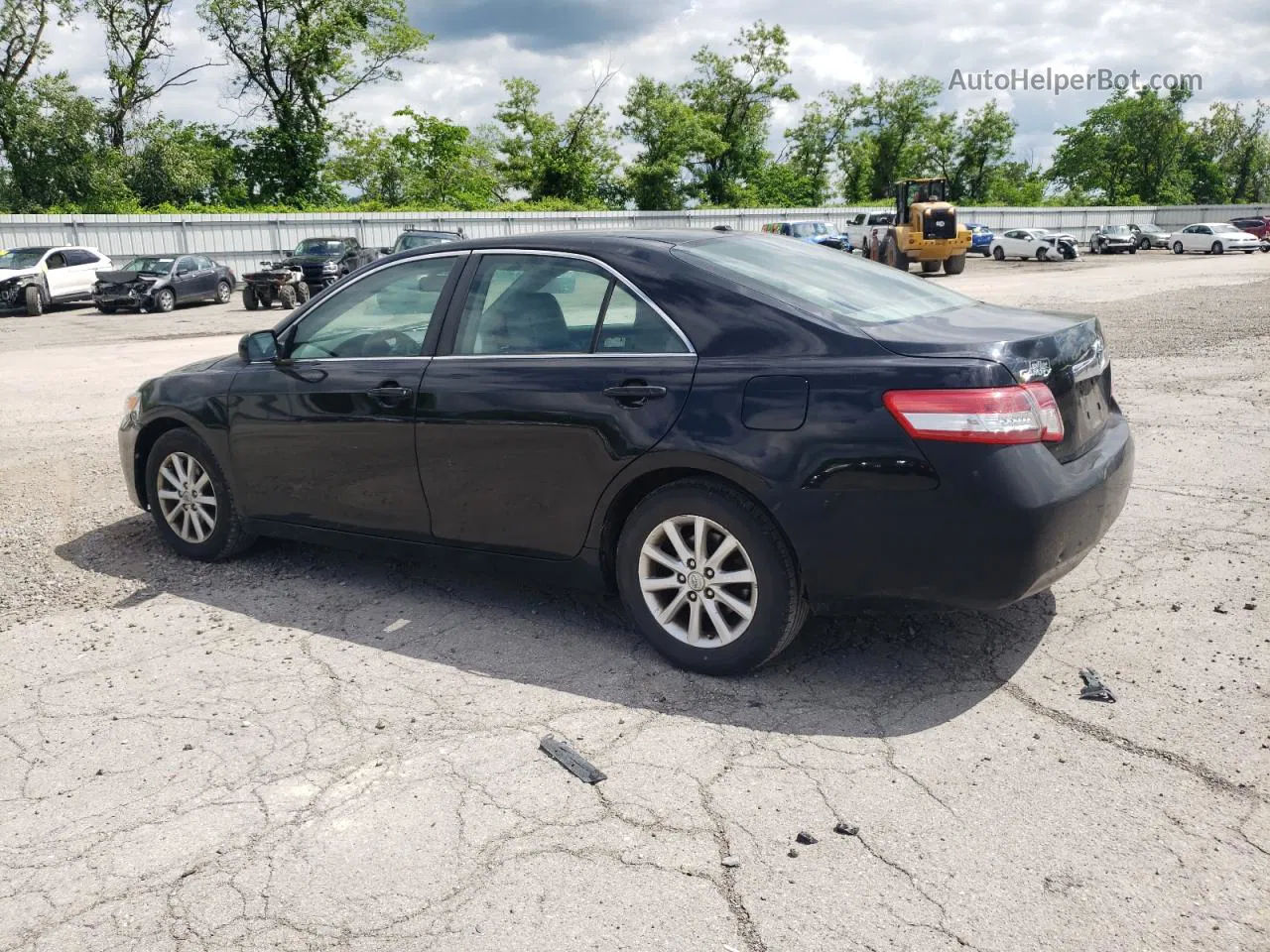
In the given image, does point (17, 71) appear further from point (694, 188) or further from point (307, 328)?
point (307, 328)

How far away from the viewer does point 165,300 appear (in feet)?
86.6

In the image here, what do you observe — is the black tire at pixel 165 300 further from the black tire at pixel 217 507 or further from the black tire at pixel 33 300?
the black tire at pixel 217 507

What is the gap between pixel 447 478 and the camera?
15.3 feet

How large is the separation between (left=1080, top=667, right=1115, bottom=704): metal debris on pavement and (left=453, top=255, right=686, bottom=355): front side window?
185cm

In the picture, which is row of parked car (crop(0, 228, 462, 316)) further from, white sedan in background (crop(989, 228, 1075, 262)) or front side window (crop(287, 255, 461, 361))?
white sedan in background (crop(989, 228, 1075, 262))

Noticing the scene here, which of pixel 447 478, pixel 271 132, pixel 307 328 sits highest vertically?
pixel 271 132

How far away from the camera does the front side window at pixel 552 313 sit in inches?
167

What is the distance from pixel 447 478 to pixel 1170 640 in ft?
9.57

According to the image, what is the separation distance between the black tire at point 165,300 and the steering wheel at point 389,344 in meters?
23.5

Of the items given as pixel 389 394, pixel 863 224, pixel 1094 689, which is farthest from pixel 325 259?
pixel 863 224

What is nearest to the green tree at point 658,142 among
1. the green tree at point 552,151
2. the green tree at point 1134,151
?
the green tree at point 552,151

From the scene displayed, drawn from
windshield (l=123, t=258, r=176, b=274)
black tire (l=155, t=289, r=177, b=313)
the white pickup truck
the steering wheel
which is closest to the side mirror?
the steering wheel

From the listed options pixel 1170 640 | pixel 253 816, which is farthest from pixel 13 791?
pixel 1170 640

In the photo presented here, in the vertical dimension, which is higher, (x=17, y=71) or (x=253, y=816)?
(x=17, y=71)
